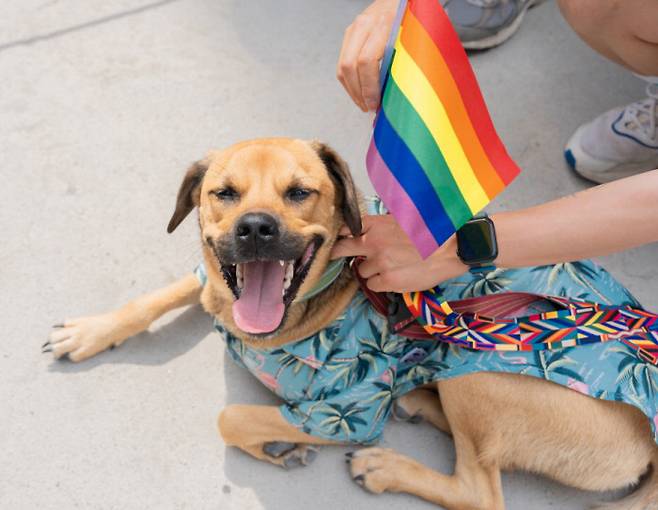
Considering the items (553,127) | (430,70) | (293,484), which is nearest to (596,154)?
(553,127)

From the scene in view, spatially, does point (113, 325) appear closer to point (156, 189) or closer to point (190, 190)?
point (190, 190)

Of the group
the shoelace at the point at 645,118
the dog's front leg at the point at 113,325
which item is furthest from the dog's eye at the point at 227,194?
the shoelace at the point at 645,118

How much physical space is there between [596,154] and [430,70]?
5.93 feet

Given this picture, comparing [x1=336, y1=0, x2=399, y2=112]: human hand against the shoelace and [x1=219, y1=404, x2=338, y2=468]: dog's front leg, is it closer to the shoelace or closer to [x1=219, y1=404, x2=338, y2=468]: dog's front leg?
[x1=219, y1=404, x2=338, y2=468]: dog's front leg

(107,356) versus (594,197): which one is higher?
(594,197)

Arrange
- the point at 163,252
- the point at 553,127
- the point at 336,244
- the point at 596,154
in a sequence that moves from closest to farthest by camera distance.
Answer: the point at 336,244 → the point at 163,252 → the point at 596,154 → the point at 553,127

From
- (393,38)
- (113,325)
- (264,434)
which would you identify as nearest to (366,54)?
(393,38)

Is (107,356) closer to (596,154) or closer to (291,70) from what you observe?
(291,70)

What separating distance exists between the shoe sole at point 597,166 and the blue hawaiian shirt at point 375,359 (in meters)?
1.02

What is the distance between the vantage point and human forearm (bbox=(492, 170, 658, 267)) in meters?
1.74

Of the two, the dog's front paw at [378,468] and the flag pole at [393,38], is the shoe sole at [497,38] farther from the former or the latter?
the dog's front paw at [378,468]

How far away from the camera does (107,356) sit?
2.46 metres

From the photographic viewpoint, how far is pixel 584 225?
1772 mm

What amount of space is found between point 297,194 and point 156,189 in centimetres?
120
